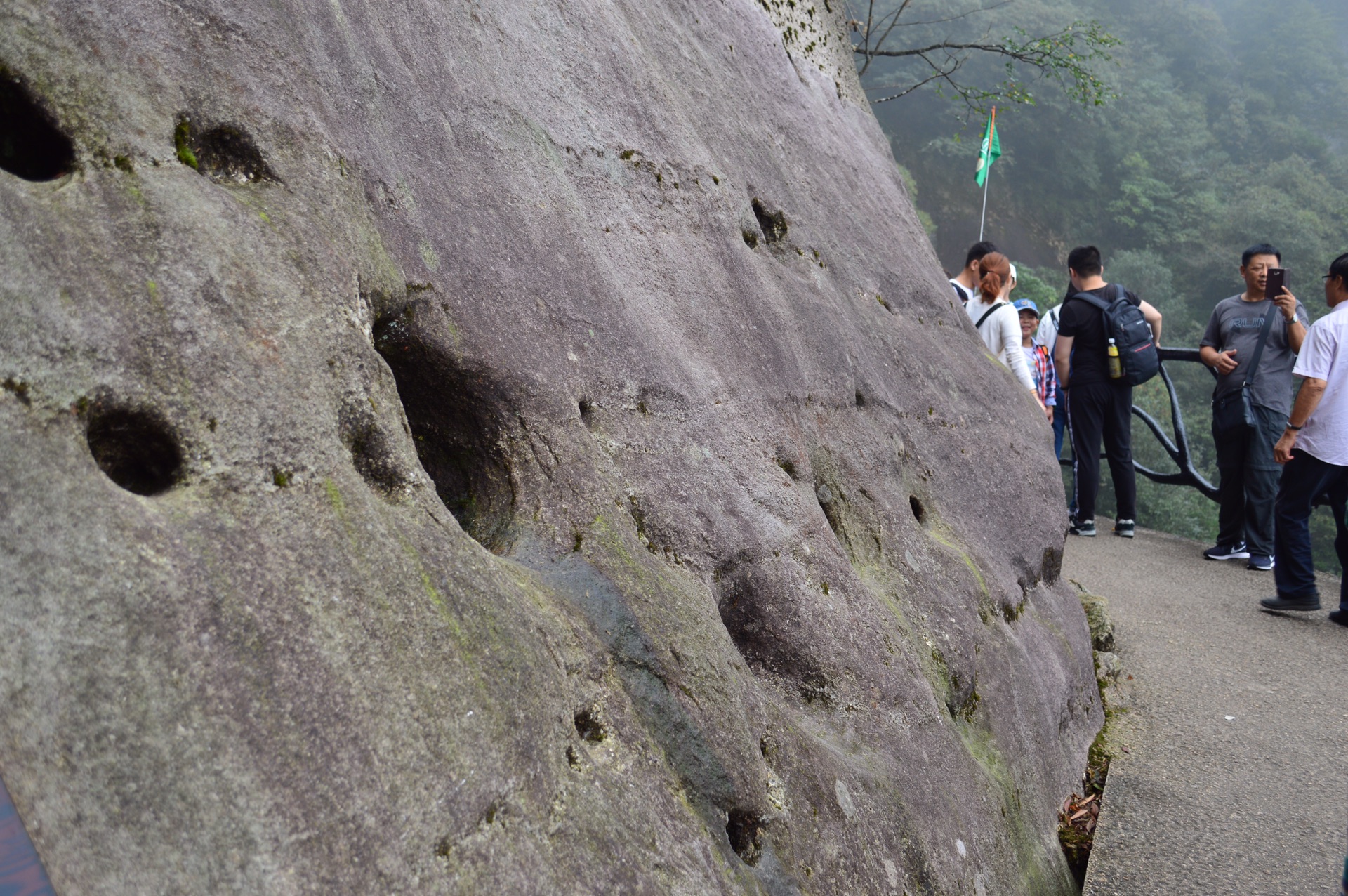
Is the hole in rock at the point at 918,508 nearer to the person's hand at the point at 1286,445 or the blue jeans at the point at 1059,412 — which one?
the person's hand at the point at 1286,445

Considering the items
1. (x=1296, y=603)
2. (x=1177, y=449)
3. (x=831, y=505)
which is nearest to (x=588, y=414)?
(x=831, y=505)

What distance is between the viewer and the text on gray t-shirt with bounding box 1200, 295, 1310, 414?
305 inches

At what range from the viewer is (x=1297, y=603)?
6.82 metres

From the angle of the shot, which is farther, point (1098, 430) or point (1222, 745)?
point (1098, 430)

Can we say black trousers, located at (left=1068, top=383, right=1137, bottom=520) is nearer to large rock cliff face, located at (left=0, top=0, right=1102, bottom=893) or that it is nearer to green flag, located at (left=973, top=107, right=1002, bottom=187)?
large rock cliff face, located at (left=0, top=0, right=1102, bottom=893)

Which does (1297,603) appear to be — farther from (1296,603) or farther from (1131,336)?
(1131,336)

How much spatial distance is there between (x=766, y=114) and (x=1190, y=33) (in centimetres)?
7218

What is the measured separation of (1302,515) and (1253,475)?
1.52 m

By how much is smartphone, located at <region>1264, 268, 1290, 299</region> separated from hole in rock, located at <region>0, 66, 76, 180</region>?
26.3 ft

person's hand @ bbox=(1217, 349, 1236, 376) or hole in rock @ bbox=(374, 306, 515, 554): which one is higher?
person's hand @ bbox=(1217, 349, 1236, 376)

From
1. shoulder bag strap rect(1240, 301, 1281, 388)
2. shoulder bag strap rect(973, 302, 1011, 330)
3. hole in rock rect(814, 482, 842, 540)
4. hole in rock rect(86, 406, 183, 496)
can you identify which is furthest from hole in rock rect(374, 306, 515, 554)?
shoulder bag strap rect(1240, 301, 1281, 388)

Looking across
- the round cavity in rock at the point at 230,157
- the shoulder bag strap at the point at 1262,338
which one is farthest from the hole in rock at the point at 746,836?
the shoulder bag strap at the point at 1262,338

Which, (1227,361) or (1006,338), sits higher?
(1227,361)

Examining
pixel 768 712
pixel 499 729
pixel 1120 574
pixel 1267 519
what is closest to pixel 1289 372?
pixel 1267 519
